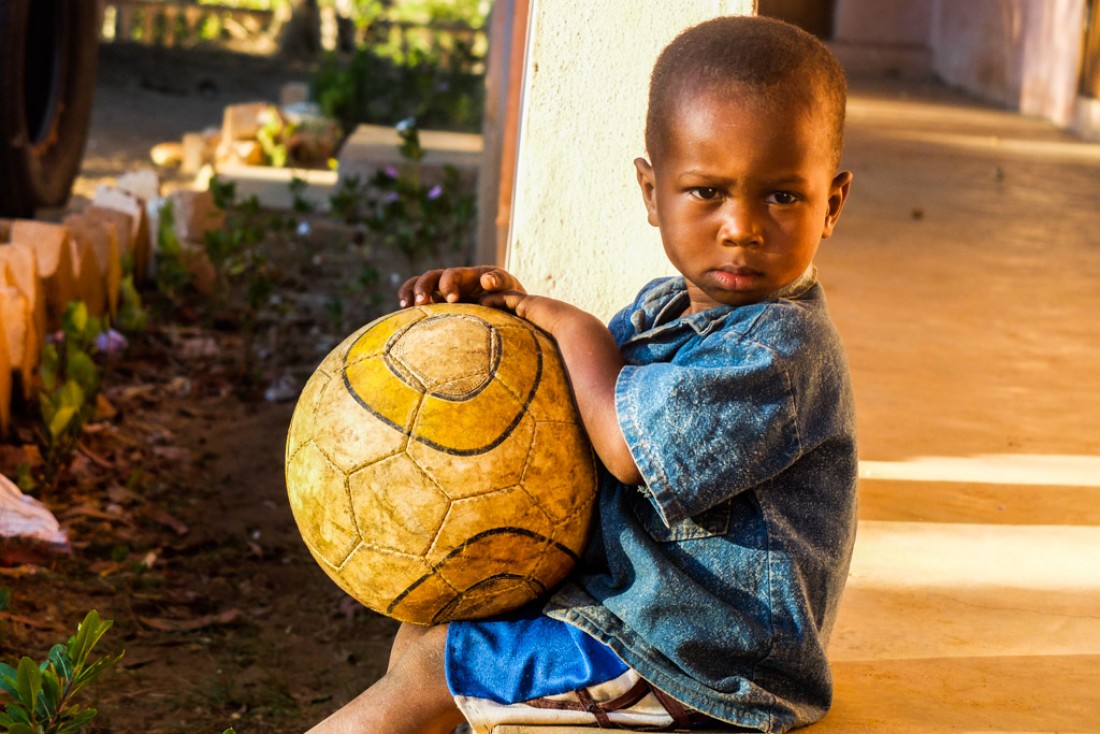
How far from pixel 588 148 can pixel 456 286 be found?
689 mm

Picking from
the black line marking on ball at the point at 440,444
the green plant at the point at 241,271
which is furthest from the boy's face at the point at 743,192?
the green plant at the point at 241,271

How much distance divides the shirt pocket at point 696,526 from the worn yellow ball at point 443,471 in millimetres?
136

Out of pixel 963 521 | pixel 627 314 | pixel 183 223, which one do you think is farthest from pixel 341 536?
pixel 183 223

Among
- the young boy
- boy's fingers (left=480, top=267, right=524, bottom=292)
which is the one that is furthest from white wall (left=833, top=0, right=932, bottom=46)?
the young boy

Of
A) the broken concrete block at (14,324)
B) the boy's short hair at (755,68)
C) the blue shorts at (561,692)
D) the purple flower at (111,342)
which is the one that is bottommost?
the purple flower at (111,342)

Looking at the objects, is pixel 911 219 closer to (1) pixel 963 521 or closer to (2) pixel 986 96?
(1) pixel 963 521

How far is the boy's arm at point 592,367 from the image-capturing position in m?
2.29

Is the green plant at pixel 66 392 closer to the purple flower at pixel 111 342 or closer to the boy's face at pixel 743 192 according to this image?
the purple flower at pixel 111 342

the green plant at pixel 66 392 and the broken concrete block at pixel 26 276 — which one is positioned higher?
the broken concrete block at pixel 26 276

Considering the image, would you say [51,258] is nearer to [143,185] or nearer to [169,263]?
[169,263]

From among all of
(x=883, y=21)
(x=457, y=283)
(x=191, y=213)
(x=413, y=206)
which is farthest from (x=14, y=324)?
(x=883, y=21)

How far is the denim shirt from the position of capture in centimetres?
219

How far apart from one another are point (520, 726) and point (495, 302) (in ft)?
2.78

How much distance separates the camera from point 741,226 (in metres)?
2.24
